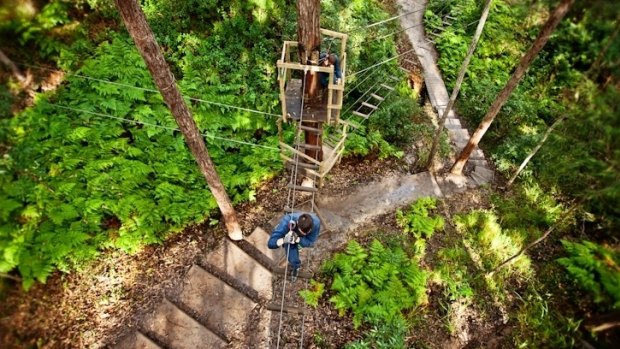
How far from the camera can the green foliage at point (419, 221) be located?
31.8ft

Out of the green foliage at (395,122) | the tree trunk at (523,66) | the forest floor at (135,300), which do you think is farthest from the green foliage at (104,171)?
the tree trunk at (523,66)

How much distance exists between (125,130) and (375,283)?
285 inches

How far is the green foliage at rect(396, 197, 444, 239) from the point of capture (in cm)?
969

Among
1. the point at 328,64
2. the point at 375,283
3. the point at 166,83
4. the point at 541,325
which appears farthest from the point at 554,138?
the point at 166,83

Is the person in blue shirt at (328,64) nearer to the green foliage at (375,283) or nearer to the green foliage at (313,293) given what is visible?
the green foliage at (375,283)

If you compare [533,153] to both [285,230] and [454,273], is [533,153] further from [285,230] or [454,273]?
[285,230]

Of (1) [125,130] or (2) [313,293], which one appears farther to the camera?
(1) [125,130]

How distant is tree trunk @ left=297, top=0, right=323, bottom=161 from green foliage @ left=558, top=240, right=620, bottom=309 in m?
7.04

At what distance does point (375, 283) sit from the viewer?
27.3 ft

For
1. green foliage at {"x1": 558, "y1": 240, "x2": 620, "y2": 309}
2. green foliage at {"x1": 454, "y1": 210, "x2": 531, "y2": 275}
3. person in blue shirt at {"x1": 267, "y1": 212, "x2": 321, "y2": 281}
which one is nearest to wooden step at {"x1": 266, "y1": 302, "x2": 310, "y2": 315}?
person in blue shirt at {"x1": 267, "y1": 212, "x2": 321, "y2": 281}

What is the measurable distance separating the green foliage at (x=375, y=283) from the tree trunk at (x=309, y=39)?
10.9ft

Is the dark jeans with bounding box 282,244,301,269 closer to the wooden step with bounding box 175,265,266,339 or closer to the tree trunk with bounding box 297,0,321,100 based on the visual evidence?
the wooden step with bounding box 175,265,266,339

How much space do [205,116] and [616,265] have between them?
1078 cm

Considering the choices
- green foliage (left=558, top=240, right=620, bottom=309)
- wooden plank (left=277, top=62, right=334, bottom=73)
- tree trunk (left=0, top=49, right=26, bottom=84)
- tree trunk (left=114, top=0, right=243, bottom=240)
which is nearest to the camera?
tree trunk (left=114, top=0, right=243, bottom=240)
